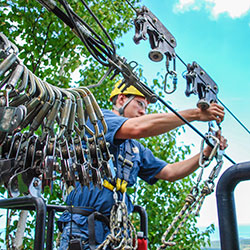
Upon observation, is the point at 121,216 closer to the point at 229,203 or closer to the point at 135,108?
the point at 135,108

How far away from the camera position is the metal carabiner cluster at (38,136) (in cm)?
129

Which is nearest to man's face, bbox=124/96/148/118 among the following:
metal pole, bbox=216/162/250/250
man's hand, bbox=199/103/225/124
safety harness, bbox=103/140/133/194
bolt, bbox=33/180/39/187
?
safety harness, bbox=103/140/133/194

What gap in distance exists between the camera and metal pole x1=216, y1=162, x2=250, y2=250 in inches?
32.1

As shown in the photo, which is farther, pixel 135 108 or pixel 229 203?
pixel 135 108

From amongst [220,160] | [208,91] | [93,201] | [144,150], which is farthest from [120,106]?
[220,160]

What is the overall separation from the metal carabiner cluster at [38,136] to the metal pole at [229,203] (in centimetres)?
71

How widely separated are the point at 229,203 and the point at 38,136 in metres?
0.94

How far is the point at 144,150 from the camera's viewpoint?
284cm

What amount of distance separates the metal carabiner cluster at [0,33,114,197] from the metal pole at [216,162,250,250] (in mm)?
712

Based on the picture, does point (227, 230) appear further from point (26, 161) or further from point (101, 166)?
point (101, 166)

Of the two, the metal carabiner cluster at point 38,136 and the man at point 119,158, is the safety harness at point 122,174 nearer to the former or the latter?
the man at point 119,158

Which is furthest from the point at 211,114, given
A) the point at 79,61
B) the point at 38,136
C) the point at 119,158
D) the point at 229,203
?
the point at 79,61

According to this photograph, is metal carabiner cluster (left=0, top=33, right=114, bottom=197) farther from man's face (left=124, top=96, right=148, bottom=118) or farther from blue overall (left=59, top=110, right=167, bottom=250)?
man's face (left=124, top=96, right=148, bottom=118)

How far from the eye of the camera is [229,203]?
854mm
